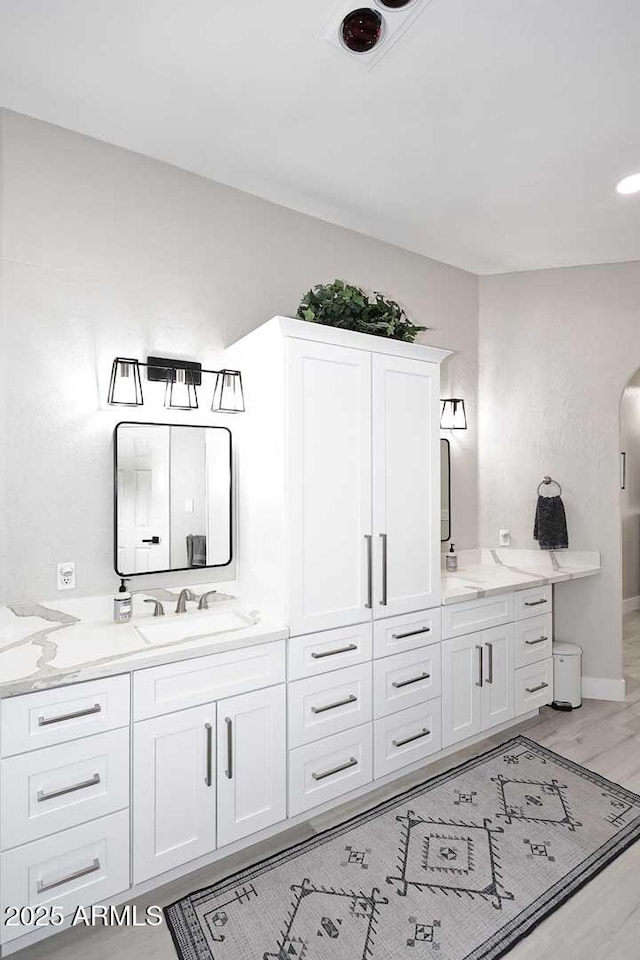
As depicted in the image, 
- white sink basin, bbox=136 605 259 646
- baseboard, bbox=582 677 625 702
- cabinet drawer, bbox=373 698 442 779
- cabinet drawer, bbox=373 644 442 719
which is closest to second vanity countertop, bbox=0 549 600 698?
white sink basin, bbox=136 605 259 646

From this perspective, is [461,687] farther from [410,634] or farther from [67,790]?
[67,790]

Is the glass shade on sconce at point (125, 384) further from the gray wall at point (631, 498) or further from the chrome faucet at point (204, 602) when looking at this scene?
the gray wall at point (631, 498)

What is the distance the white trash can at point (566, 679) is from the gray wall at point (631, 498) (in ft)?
9.15

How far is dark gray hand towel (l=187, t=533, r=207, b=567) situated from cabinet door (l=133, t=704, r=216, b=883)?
2.37 feet

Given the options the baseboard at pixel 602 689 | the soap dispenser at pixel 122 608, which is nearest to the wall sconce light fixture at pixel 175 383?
the soap dispenser at pixel 122 608

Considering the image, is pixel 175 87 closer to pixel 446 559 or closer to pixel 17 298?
pixel 17 298

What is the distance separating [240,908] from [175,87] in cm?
291

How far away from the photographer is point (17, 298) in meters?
2.13

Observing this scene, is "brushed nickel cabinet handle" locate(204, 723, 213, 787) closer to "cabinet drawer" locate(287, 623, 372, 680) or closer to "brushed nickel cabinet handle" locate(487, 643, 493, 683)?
"cabinet drawer" locate(287, 623, 372, 680)

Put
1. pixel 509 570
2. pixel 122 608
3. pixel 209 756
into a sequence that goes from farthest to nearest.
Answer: pixel 509 570, pixel 122 608, pixel 209 756

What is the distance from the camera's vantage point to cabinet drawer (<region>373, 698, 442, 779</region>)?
8.07 ft

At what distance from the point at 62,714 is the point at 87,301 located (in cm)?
160

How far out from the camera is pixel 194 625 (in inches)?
87.9

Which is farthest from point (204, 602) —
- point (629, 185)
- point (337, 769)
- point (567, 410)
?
point (629, 185)
